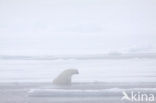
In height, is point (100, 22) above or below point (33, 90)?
above

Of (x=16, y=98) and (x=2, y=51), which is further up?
(x=2, y=51)

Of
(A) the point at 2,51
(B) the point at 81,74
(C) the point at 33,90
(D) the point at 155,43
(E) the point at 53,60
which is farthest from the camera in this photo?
(D) the point at 155,43

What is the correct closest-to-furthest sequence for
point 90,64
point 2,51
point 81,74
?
1. point 81,74
2. point 90,64
3. point 2,51

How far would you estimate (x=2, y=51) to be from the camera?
25031 millimetres

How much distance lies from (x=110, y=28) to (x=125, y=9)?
2568mm

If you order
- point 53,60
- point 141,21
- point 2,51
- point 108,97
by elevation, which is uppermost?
point 141,21

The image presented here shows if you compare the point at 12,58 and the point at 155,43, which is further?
the point at 155,43

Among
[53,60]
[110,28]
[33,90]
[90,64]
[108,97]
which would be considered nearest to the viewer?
[108,97]

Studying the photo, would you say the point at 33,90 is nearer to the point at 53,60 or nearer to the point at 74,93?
the point at 74,93

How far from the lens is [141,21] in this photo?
31.2 metres

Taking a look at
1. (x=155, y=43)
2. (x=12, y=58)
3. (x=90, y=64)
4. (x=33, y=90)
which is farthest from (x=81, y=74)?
(x=155, y=43)

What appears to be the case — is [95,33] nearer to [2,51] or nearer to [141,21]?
[141,21]

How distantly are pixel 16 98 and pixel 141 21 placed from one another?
22.2m

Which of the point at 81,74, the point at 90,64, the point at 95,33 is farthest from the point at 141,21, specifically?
the point at 81,74
